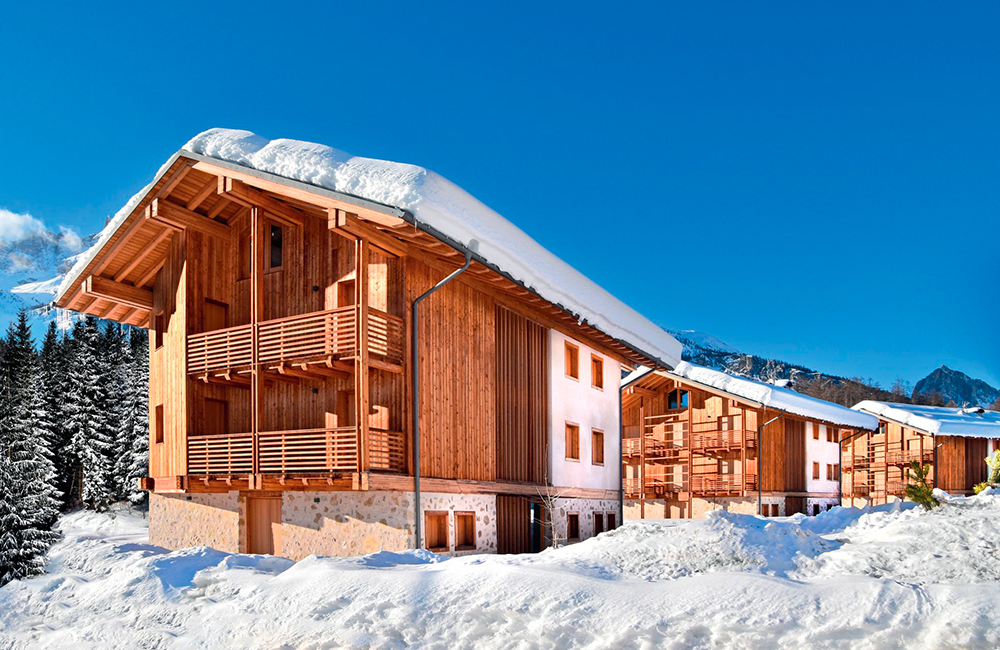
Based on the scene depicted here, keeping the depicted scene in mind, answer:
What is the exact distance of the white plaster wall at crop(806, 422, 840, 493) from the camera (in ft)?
131

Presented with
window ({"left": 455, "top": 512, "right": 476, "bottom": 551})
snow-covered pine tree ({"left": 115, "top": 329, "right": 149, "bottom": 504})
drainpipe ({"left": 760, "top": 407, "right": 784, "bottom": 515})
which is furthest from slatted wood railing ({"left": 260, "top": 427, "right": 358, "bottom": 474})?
snow-covered pine tree ({"left": 115, "top": 329, "right": 149, "bottom": 504})

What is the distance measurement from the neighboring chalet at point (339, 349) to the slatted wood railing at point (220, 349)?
4 cm

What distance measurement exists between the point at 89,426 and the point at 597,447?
30400mm

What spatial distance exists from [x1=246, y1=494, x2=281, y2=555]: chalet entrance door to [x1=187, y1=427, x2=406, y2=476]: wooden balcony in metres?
1.27

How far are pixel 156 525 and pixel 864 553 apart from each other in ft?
Answer: 54.9

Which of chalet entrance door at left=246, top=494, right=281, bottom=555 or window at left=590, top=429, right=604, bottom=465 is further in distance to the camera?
window at left=590, top=429, right=604, bottom=465

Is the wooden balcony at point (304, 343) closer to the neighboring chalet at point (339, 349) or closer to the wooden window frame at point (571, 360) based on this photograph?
the neighboring chalet at point (339, 349)

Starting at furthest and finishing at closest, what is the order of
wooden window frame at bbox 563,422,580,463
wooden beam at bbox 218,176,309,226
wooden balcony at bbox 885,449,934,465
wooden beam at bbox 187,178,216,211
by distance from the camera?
wooden balcony at bbox 885,449,934,465 → wooden window frame at bbox 563,422,580,463 → wooden beam at bbox 187,178,216,211 → wooden beam at bbox 218,176,309,226

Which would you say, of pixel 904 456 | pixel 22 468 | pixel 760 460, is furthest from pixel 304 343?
pixel 904 456

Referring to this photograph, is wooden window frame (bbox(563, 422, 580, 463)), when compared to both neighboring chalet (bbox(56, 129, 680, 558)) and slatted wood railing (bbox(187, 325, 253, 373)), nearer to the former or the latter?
neighboring chalet (bbox(56, 129, 680, 558))

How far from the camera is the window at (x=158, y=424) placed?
803 inches

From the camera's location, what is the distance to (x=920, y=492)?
1216 cm

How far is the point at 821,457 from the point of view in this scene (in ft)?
137

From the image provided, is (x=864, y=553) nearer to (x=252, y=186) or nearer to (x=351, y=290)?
(x=351, y=290)
